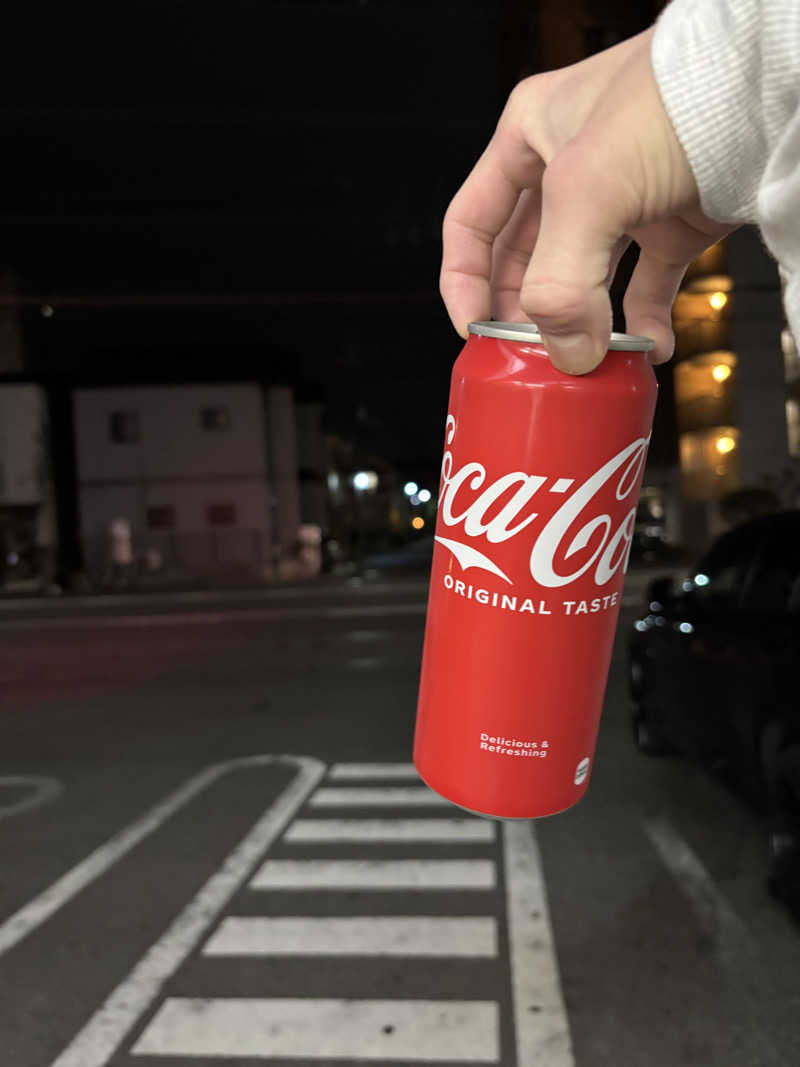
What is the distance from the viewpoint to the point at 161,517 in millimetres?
26891

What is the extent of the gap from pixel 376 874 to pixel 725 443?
219 inches

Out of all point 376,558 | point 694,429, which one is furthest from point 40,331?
point 694,429

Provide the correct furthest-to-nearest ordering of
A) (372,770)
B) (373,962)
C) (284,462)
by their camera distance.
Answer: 1. (284,462)
2. (372,770)
3. (373,962)

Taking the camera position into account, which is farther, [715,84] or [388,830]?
[388,830]

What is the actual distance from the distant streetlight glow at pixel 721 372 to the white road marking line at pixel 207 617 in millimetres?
6651

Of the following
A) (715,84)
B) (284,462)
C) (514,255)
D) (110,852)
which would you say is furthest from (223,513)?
(715,84)

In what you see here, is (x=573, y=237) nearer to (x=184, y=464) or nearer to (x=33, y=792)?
(x=33, y=792)

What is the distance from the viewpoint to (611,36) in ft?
16.7

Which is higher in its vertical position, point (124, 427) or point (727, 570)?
point (124, 427)

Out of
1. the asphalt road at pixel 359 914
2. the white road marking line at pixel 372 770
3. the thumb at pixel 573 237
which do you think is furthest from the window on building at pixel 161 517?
the thumb at pixel 573 237

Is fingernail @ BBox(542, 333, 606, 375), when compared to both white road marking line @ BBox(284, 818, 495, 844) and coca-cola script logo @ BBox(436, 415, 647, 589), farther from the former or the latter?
white road marking line @ BBox(284, 818, 495, 844)

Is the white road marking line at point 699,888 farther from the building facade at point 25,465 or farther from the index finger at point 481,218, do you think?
the building facade at point 25,465

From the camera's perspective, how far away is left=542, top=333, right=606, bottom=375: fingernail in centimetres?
94

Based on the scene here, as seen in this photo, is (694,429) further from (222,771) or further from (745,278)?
(222,771)
